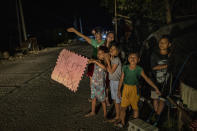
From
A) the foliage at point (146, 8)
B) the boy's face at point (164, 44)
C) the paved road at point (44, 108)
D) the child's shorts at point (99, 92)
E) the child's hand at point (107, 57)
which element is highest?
the foliage at point (146, 8)

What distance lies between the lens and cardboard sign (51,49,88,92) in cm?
429

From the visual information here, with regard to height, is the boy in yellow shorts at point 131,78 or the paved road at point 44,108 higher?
the boy in yellow shorts at point 131,78

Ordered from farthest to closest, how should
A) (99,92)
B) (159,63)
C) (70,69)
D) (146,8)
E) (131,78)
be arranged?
(146,8) → (70,69) → (99,92) → (159,63) → (131,78)

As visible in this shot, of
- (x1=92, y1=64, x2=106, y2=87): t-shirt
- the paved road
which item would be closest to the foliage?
the paved road

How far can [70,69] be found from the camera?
14.7ft

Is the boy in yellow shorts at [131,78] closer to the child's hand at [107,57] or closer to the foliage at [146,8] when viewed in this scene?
the child's hand at [107,57]

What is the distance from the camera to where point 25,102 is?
498 cm

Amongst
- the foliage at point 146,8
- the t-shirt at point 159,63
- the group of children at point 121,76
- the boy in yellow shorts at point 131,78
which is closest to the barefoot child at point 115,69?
the group of children at point 121,76

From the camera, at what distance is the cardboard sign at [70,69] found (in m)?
4.29

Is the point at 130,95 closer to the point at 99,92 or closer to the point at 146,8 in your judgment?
the point at 99,92

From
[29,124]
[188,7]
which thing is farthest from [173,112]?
[188,7]

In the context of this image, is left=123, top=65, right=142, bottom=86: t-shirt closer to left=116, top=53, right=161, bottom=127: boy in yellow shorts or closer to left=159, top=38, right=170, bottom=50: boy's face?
left=116, top=53, right=161, bottom=127: boy in yellow shorts

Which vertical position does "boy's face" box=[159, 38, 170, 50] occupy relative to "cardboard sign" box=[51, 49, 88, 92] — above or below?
above

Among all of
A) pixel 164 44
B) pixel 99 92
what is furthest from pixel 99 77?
pixel 164 44
